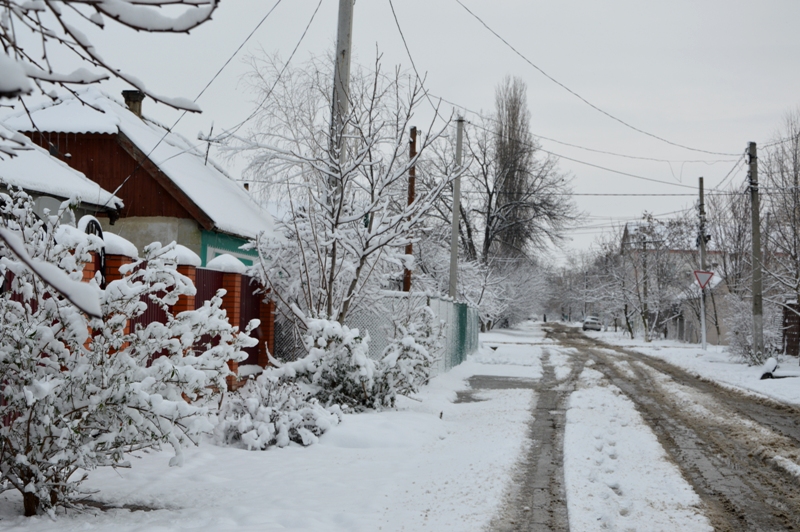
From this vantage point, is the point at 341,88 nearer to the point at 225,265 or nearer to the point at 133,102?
the point at 225,265

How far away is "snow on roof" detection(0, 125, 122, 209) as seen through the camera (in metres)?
10.6

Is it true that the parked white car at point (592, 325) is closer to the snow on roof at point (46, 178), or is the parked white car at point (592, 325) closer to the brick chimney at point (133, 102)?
the brick chimney at point (133, 102)

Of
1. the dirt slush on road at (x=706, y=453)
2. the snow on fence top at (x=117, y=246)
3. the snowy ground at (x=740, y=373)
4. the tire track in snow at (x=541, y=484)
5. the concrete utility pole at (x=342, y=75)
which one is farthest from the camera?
the snowy ground at (x=740, y=373)

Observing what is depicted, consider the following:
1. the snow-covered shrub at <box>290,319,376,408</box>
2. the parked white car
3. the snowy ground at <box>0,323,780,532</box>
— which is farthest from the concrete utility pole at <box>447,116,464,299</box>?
the parked white car

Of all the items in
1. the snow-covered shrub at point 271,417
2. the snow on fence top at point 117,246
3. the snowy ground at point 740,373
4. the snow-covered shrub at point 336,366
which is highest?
the snow on fence top at point 117,246

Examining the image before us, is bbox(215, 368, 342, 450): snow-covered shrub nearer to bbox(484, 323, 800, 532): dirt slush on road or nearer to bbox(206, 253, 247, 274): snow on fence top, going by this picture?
bbox(484, 323, 800, 532): dirt slush on road

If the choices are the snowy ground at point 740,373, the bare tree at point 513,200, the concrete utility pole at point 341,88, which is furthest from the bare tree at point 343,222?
the bare tree at point 513,200

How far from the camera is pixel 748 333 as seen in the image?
20250 mm

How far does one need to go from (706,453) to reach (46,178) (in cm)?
1011

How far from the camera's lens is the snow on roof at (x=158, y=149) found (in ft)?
48.6

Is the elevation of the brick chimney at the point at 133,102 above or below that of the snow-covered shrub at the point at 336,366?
above

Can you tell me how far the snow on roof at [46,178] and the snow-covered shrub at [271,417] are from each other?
15.5ft

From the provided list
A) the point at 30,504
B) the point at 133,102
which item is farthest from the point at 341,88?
the point at 133,102

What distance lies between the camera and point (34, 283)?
168 inches
